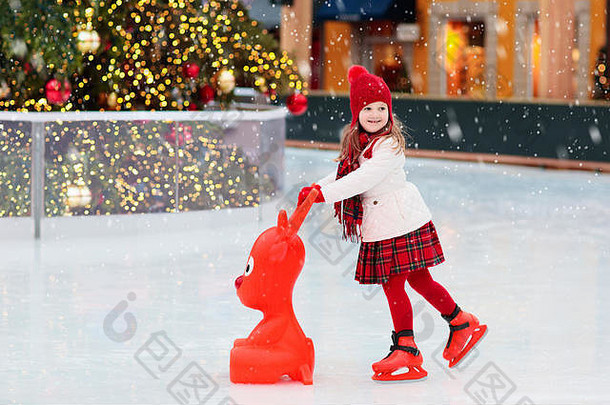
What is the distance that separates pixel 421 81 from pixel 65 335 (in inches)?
812

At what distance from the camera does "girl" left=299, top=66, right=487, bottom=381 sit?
4801 mm

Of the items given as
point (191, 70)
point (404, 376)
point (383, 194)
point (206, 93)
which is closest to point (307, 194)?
point (383, 194)

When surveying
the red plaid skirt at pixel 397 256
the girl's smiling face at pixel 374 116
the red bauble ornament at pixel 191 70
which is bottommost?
the red plaid skirt at pixel 397 256

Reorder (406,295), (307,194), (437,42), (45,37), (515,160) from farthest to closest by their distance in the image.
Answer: (437,42), (515,160), (45,37), (406,295), (307,194)

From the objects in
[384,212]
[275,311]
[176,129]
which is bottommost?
[275,311]

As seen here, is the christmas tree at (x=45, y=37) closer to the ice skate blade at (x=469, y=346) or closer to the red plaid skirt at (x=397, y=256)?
the red plaid skirt at (x=397, y=256)

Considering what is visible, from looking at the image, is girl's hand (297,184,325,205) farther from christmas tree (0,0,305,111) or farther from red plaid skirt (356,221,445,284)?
christmas tree (0,0,305,111)

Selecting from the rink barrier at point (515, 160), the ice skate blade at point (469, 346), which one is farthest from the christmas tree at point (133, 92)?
the rink barrier at point (515, 160)

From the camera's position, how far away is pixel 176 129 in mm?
9367

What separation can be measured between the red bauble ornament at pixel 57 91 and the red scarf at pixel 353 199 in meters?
4.63

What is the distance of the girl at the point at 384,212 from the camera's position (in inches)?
189

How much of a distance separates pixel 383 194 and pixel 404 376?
2.44 ft

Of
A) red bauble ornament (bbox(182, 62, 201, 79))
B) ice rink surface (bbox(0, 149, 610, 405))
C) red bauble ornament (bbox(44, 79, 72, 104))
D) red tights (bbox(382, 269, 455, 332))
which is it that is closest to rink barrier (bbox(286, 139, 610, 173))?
ice rink surface (bbox(0, 149, 610, 405))

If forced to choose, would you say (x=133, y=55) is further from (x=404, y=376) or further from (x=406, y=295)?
(x=404, y=376)
